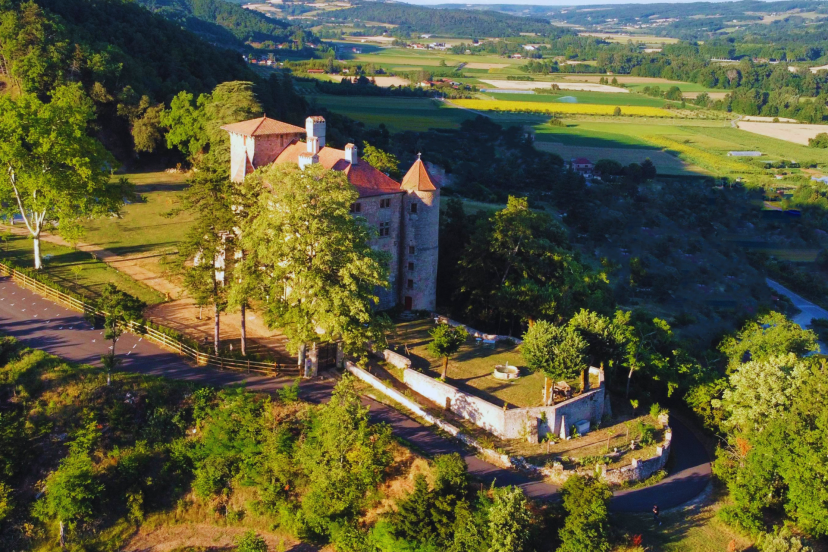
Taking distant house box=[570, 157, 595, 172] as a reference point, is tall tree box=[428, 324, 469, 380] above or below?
below

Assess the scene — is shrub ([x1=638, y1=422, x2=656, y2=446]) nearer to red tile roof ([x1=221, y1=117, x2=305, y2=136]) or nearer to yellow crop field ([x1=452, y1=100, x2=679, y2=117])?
red tile roof ([x1=221, y1=117, x2=305, y2=136])

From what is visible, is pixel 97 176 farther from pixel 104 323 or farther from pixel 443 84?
pixel 443 84

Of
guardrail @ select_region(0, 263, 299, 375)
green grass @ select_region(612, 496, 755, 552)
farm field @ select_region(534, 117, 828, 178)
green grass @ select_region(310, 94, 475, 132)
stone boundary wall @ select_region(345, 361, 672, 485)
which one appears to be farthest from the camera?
farm field @ select_region(534, 117, 828, 178)

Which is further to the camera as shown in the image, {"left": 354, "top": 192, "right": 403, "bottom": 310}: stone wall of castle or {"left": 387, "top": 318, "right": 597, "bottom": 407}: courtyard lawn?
{"left": 354, "top": 192, "right": 403, "bottom": 310}: stone wall of castle

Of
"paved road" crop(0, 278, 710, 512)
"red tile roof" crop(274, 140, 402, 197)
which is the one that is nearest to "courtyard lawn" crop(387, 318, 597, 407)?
"paved road" crop(0, 278, 710, 512)

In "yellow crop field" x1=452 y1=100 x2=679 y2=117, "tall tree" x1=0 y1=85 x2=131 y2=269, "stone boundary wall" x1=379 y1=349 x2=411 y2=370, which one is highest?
"yellow crop field" x1=452 y1=100 x2=679 y2=117

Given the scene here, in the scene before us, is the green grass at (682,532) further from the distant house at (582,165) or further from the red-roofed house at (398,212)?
the distant house at (582,165)

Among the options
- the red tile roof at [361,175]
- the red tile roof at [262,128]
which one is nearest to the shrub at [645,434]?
the red tile roof at [361,175]
